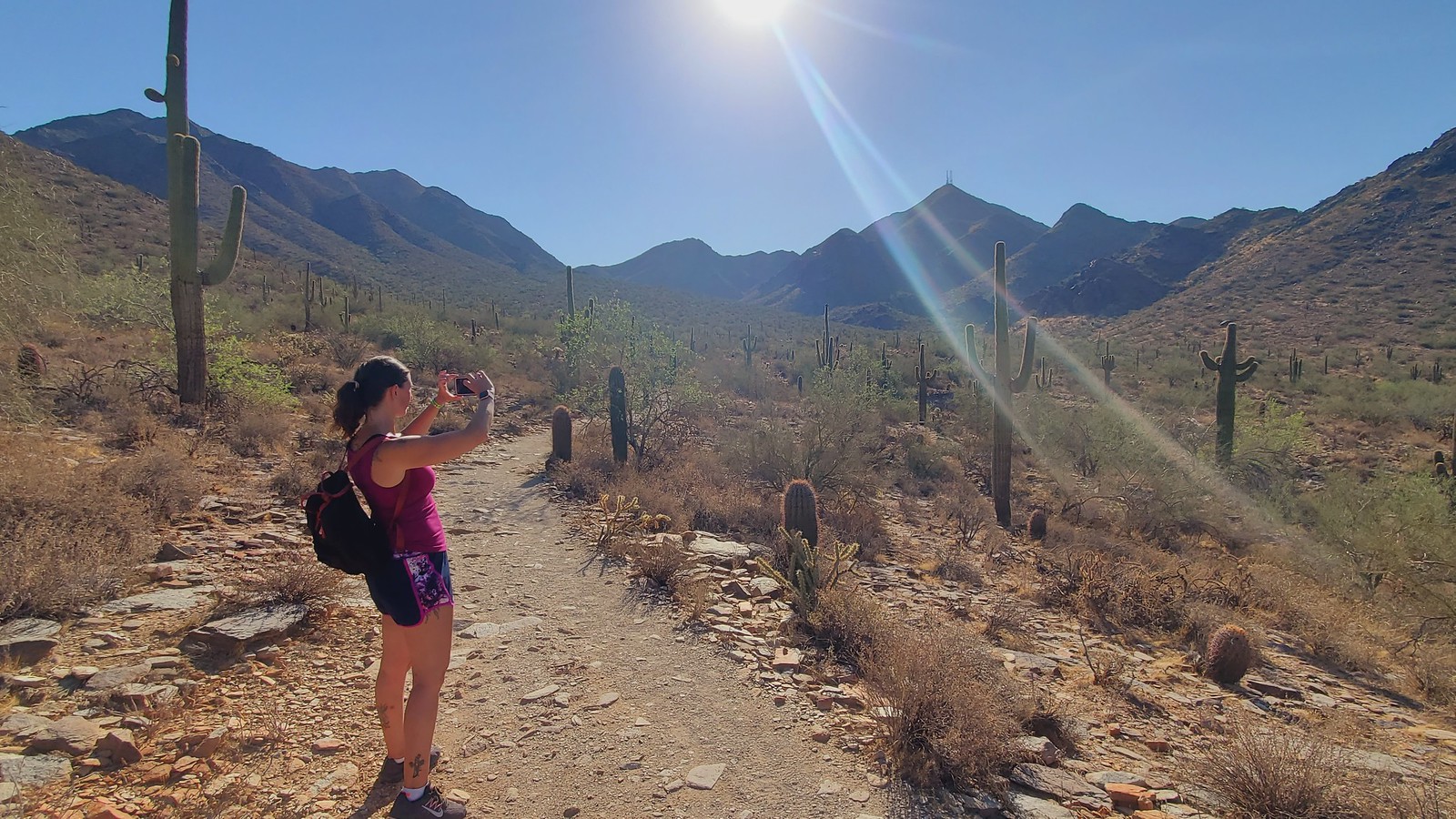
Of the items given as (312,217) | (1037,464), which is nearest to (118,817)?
(1037,464)

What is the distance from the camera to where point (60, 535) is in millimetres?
4270

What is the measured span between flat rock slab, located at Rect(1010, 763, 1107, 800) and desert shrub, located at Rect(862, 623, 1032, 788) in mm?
107

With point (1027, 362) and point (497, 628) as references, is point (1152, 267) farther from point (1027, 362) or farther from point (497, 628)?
point (497, 628)

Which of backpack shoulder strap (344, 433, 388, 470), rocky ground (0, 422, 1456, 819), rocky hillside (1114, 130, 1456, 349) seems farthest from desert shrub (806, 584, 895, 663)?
rocky hillside (1114, 130, 1456, 349)

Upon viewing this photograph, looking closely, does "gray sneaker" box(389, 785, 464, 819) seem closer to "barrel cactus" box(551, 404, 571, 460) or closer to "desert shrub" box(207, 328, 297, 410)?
"barrel cactus" box(551, 404, 571, 460)

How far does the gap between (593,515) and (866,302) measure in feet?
251

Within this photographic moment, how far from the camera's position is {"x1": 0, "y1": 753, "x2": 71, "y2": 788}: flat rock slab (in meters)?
2.58

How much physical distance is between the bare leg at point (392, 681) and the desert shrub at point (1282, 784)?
13.4 feet

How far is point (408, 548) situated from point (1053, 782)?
3491mm

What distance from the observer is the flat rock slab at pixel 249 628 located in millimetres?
3900

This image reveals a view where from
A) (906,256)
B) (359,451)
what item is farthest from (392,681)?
(906,256)

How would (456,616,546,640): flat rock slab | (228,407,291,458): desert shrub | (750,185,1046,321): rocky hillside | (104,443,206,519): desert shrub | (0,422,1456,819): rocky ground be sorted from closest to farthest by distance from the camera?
(0,422,1456,819): rocky ground
(456,616,546,640): flat rock slab
(104,443,206,519): desert shrub
(228,407,291,458): desert shrub
(750,185,1046,321): rocky hillside

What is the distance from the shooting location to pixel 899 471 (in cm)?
1517

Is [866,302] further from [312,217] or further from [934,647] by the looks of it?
[934,647]
